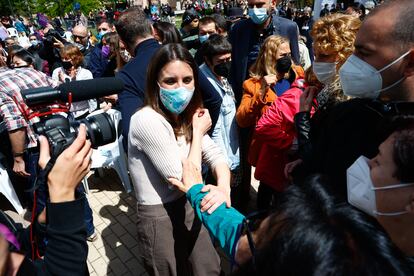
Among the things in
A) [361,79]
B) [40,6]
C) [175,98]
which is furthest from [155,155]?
[40,6]

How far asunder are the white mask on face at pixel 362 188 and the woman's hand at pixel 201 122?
0.81 metres

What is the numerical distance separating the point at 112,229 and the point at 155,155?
2256mm

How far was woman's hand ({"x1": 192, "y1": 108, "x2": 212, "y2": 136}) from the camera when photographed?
67.3 inches

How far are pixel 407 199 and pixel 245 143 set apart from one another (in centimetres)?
223

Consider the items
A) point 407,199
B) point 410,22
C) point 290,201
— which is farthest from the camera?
point 410,22

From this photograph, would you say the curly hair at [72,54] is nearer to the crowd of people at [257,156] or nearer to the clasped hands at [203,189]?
the crowd of people at [257,156]

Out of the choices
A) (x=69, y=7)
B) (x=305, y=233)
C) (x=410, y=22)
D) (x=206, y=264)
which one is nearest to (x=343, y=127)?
(x=410, y=22)

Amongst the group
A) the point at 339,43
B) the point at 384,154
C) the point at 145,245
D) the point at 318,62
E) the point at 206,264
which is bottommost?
the point at 206,264

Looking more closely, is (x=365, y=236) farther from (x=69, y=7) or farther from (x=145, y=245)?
(x=69, y=7)

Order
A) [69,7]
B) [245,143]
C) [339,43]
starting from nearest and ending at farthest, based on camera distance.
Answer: [339,43] → [245,143] → [69,7]

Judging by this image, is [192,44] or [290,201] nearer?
[290,201]

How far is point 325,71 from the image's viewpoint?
2047 mm

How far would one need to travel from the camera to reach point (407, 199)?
97 centimetres

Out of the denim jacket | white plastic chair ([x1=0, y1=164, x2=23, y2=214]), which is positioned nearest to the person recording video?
the denim jacket
